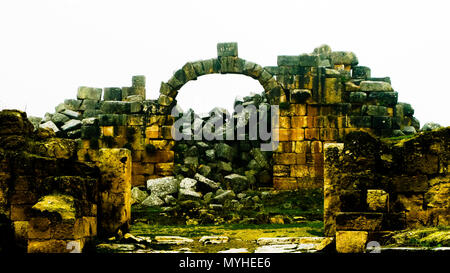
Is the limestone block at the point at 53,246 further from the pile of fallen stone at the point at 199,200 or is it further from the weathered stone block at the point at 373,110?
the weathered stone block at the point at 373,110

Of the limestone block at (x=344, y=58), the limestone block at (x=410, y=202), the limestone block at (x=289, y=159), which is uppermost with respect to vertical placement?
the limestone block at (x=344, y=58)

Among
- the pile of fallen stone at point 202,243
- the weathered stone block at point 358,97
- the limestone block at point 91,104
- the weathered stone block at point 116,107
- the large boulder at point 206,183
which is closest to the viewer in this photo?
the pile of fallen stone at point 202,243

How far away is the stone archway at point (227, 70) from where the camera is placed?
1734 centimetres

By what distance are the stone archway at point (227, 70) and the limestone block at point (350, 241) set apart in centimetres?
980

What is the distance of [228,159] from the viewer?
709 inches

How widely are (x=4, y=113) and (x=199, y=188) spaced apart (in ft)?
23.6

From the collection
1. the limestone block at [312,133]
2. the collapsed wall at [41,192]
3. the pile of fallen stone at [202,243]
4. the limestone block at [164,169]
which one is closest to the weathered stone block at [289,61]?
the limestone block at [312,133]

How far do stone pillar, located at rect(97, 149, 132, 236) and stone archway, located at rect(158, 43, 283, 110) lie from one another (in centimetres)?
856

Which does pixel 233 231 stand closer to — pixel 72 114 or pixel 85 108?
pixel 85 108

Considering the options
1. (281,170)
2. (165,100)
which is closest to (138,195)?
(165,100)

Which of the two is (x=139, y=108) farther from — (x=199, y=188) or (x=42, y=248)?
(x=42, y=248)

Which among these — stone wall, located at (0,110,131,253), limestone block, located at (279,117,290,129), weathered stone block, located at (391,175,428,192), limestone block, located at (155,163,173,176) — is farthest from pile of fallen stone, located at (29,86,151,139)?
weathered stone block, located at (391,175,428,192)

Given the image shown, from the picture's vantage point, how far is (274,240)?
9172 mm
